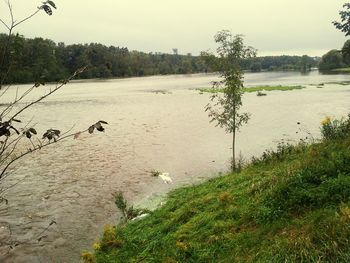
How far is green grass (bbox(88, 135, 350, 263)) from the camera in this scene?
6.69 m

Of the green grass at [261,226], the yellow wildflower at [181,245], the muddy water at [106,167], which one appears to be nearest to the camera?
the green grass at [261,226]

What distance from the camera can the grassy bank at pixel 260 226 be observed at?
6.69 meters

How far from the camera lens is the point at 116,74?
7288 inches

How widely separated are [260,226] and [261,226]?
4cm

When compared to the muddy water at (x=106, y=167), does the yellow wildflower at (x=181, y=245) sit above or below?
above

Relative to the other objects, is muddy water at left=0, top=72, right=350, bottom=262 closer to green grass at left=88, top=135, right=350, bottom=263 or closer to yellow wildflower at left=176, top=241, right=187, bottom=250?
green grass at left=88, top=135, right=350, bottom=263

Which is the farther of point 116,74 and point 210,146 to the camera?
point 116,74

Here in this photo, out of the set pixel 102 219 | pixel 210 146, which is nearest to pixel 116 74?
pixel 210 146

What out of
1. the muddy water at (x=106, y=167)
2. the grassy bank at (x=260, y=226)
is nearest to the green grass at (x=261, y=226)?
the grassy bank at (x=260, y=226)

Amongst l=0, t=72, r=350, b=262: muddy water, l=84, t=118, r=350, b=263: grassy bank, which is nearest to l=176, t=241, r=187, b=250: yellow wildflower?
l=84, t=118, r=350, b=263: grassy bank

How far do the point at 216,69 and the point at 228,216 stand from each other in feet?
31.7

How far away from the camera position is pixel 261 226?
8.30 meters

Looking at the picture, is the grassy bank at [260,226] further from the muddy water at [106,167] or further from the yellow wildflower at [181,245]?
the muddy water at [106,167]

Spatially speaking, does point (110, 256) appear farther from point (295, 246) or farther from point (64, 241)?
point (295, 246)
